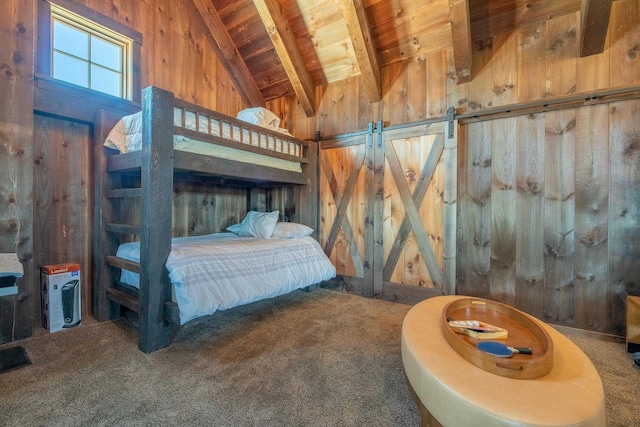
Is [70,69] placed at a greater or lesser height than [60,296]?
greater

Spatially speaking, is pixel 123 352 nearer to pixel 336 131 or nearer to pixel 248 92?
pixel 336 131

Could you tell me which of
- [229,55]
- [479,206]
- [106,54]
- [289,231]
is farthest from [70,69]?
[479,206]

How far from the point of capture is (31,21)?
7.01 ft

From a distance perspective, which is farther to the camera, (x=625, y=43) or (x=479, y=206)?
(x=479, y=206)

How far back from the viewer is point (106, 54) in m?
2.72

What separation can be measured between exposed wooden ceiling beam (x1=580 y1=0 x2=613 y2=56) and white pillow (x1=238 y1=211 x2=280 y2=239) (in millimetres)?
3135

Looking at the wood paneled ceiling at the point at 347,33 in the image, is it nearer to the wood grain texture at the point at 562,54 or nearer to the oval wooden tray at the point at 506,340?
the wood grain texture at the point at 562,54

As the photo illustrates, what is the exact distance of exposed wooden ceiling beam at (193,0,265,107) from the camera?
3436mm

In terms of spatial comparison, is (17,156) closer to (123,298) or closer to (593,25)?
(123,298)

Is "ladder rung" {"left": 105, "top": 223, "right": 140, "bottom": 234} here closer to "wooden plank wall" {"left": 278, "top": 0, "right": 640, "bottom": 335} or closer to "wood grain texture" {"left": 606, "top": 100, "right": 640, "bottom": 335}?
"wooden plank wall" {"left": 278, "top": 0, "right": 640, "bottom": 335}

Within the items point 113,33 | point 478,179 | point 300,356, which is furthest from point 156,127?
point 478,179

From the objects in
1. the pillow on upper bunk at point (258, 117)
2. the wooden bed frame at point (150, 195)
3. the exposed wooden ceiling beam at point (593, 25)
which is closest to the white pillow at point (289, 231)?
the wooden bed frame at point (150, 195)

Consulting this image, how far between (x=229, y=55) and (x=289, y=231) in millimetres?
2559

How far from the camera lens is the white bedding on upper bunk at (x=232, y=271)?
1.92 metres
